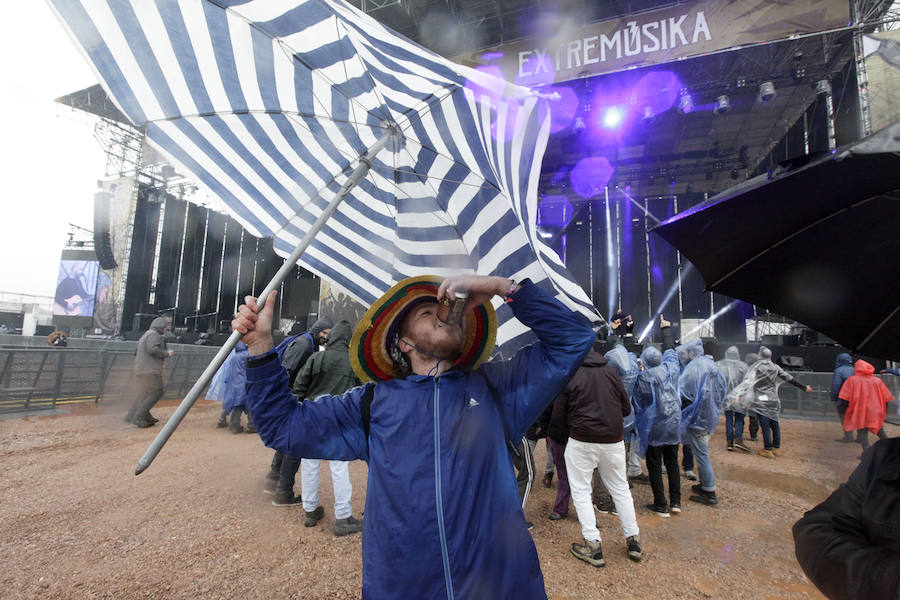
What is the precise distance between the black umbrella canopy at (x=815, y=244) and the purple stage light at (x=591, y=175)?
17.5 meters

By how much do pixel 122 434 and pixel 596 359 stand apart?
8.51 metres

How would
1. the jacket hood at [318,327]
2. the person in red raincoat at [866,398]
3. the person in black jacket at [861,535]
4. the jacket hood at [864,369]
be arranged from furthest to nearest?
1. the person in red raincoat at [866,398]
2. the jacket hood at [864,369]
3. the jacket hood at [318,327]
4. the person in black jacket at [861,535]

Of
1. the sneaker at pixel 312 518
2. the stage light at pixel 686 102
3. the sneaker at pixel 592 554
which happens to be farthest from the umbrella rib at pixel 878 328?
the stage light at pixel 686 102

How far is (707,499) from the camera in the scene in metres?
5.25

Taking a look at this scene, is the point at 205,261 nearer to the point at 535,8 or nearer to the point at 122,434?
the point at 122,434

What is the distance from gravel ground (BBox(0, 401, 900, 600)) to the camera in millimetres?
3277

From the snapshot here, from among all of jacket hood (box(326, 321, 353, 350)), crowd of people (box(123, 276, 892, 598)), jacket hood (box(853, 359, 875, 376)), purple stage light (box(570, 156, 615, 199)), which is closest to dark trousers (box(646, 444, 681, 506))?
jacket hood (box(326, 321, 353, 350))

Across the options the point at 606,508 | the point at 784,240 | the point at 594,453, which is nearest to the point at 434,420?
the point at 784,240

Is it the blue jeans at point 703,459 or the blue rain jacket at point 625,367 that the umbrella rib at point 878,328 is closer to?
the blue rain jacket at point 625,367

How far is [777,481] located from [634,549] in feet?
13.7

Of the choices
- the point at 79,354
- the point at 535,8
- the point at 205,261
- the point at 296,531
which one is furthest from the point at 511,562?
the point at 205,261

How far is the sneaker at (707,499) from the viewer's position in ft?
17.1

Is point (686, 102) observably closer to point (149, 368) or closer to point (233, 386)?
point (233, 386)

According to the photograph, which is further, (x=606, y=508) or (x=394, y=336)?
(x=606, y=508)
